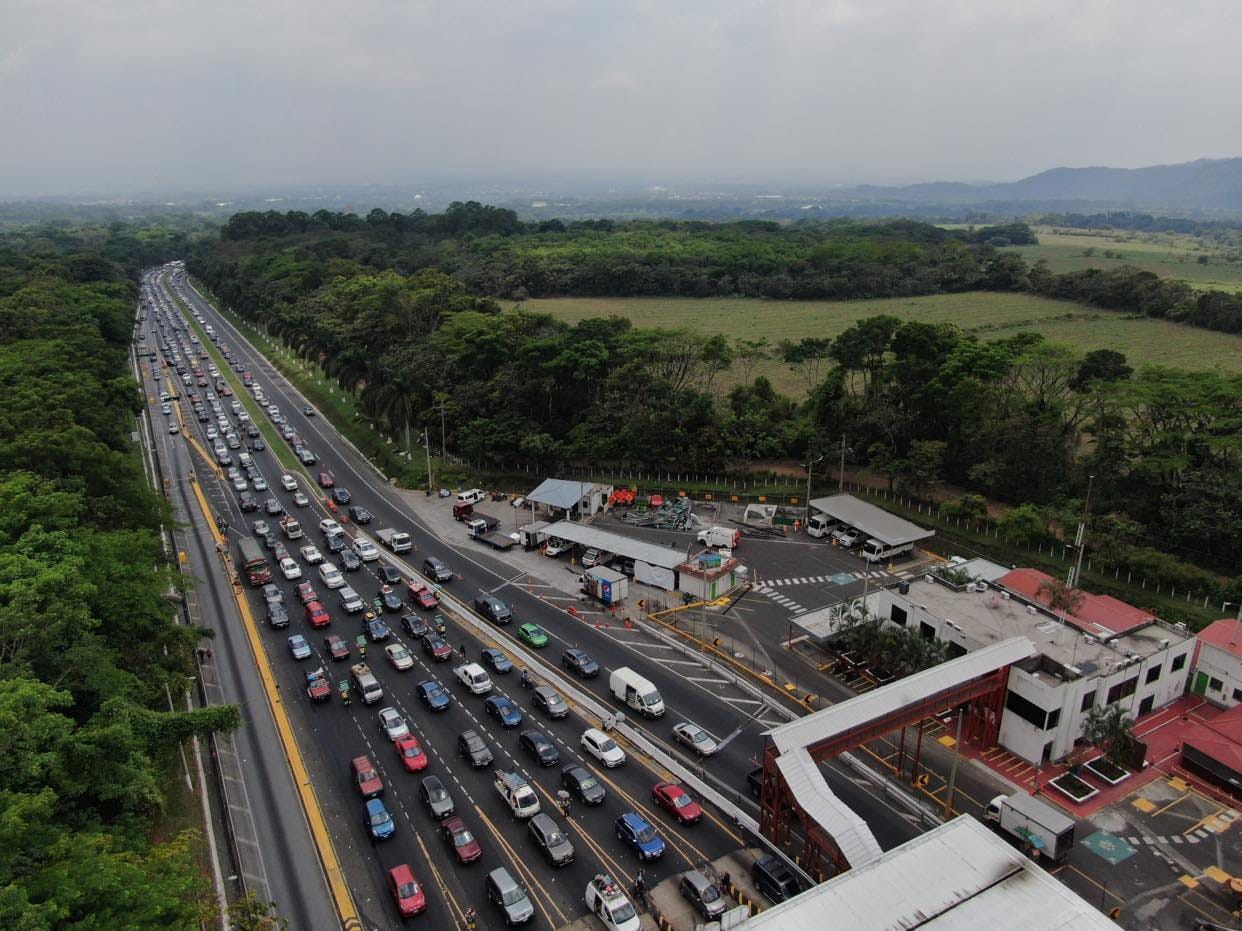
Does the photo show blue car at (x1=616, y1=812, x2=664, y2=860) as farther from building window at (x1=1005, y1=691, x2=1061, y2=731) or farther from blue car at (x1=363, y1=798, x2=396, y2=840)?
building window at (x1=1005, y1=691, x2=1061, y2=731)

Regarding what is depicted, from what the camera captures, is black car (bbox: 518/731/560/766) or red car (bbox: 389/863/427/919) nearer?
red car (bbox: 389/863/427/919)

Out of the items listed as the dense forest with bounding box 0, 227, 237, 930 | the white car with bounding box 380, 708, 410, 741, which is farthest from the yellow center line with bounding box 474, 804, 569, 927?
the dense forest with bounding box 0, 227, 237, 930

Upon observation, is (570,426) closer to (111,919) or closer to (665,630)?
(665,630)

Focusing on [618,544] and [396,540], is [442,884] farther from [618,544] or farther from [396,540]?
[396,540]

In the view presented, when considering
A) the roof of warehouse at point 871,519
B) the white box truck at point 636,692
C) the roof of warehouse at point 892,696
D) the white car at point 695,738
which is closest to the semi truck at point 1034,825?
the roof of warehouse at point 892,696

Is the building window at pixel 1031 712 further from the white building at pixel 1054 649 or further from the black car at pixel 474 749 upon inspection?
the black car at pixel 474 749

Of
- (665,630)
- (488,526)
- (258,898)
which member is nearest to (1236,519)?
(665,630)
